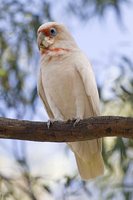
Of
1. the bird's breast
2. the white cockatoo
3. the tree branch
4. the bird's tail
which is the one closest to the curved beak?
the white cockatoo

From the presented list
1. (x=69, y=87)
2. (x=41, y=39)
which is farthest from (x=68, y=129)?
(x=41, y=39)

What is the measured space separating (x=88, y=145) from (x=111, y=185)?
99 centimetres

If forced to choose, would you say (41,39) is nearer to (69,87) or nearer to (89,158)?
(69,87)

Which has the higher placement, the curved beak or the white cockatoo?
the curved beak

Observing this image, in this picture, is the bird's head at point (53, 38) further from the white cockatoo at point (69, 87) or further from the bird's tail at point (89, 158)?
the bird's tail at point (89, 158)

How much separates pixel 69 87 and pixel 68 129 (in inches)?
14.9

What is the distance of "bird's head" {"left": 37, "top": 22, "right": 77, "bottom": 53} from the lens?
3.22 meters

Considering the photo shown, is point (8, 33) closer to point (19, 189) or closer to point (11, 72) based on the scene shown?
point (11, 72)

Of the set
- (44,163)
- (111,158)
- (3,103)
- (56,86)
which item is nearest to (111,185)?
(111,158)

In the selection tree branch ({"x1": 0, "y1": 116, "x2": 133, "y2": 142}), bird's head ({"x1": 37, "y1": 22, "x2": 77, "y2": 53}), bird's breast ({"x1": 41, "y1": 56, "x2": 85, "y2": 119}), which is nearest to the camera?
tree branch ({"x1": 0, "y1": 116, "x2": 133, "y2": 142})

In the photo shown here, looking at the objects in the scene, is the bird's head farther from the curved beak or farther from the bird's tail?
the bird's tail

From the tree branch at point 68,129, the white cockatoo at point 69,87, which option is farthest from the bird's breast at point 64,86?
the tree branch at point 68,129

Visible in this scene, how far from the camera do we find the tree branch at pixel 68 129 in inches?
102

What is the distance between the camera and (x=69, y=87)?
3.02m
